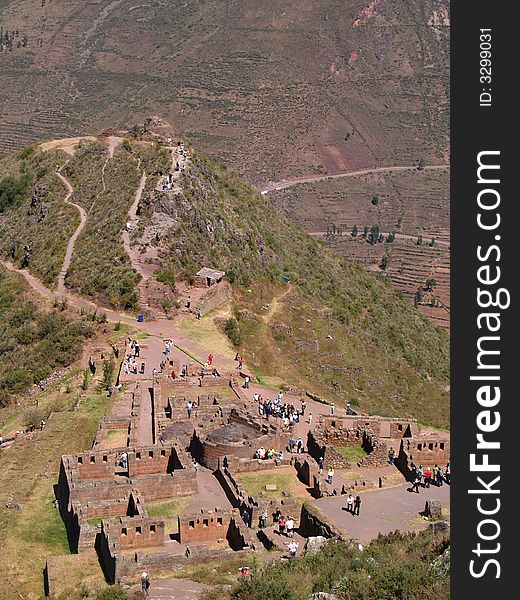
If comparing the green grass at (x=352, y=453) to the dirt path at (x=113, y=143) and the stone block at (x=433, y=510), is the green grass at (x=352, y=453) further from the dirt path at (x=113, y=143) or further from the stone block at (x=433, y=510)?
the dirt path at (x=113, y=143)

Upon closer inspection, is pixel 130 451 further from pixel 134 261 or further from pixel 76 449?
pixel 134 261

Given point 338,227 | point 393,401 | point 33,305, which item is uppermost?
point 338,227

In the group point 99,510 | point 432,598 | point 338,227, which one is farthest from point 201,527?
point 338,227

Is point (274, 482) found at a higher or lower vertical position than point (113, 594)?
higher

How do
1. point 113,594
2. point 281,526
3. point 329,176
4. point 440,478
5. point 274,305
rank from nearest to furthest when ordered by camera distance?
point 113,594 < point 281,526 < point 440,478 < point 274,305 < point 329,176

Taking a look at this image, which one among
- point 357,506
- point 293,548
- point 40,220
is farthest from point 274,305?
point 293,548

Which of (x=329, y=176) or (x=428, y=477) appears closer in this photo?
(x=428, y=477)

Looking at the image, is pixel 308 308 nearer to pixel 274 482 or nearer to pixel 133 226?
pixel 133 226

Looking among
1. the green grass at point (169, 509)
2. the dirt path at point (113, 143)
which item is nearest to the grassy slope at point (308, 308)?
the dirt path at point (113, 143)
